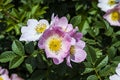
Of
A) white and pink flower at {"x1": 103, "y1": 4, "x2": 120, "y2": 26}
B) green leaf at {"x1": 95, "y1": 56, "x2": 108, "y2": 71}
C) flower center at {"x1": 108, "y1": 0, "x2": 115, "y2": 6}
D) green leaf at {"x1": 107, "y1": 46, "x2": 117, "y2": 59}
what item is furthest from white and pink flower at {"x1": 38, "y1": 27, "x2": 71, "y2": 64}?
flower center at {"x1": 108, "y1": 0, "x2": 115, "y2": 6}

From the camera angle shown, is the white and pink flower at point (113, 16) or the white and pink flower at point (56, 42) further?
the white and pink flower at point (113, 16)

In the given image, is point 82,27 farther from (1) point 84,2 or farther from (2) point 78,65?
(2) point 78,65

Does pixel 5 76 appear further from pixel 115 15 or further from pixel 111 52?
pixel 115 15

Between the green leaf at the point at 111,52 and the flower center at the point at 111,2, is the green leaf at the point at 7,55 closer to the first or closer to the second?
the green leaf at the point at 111,52

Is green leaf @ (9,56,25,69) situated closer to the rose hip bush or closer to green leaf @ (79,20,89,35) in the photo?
the rose hip bush

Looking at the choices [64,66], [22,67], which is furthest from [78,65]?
[22,67]

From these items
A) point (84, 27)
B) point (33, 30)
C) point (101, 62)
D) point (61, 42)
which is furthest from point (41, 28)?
point (84, 27)

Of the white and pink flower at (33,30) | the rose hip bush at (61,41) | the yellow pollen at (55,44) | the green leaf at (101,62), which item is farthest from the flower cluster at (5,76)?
the green leaf at (101,62)
